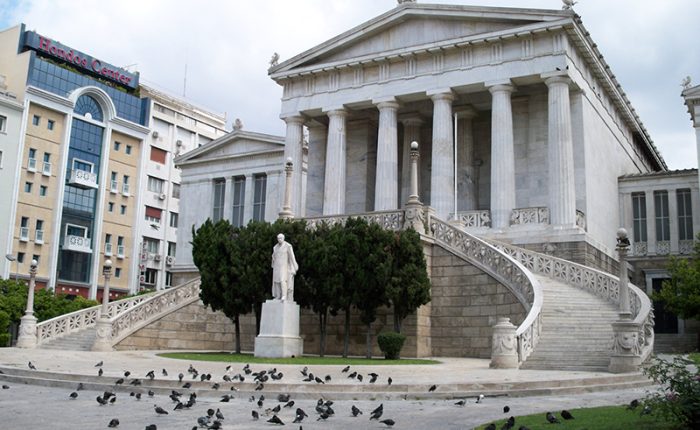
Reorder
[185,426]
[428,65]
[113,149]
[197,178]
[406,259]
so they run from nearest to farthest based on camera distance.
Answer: [185,426], [406,259], [428,65], [197,178], [113,149]

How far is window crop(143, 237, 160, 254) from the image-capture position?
225 ft

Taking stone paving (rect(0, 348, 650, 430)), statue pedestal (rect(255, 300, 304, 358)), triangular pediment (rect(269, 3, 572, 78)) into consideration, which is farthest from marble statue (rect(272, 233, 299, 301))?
triangular pediment (rect(269, 3, 572, 78))

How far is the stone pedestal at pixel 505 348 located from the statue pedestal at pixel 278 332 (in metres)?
6.52

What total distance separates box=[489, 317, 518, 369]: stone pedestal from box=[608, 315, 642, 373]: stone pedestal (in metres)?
2.47

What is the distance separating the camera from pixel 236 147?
5344 centimetres

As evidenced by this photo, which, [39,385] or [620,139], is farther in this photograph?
[620,139]

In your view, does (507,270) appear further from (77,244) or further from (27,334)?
(77,244)

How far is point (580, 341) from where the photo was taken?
21.3m

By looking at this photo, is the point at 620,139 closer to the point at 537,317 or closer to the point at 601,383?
the point at 537,317

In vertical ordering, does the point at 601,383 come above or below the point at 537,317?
below

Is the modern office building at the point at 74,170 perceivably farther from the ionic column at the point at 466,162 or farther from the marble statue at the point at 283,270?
the marble statue at the point at 283,270

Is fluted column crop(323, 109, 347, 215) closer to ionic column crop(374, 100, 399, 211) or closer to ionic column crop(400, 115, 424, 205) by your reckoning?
ionic column crop(374, 100, 399, 211)

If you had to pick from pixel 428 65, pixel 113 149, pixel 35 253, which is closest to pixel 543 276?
pixel 428 65

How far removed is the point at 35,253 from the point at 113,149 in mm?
12054
